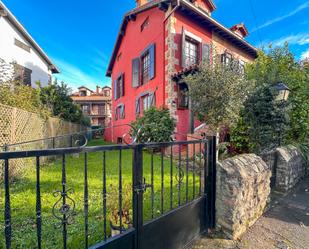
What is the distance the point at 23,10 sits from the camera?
14.0 metres

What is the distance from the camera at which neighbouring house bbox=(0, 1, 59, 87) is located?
1184cm

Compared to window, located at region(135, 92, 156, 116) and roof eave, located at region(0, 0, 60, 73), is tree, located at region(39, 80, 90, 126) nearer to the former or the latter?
roof eave, located at region(0, 0, 60, 73)

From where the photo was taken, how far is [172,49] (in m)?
8.88

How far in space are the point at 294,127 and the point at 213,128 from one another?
293 cm

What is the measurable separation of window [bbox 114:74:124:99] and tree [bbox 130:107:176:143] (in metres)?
7.09

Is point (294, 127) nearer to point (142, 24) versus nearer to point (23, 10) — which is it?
point (142, 24)

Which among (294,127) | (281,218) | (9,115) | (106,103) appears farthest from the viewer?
(106,103)

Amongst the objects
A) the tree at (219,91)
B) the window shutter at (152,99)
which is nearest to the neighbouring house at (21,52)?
the window shutter at (152,99)

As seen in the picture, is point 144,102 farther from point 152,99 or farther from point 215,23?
point 215,23

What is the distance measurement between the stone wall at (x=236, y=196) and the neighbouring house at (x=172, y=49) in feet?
13.8

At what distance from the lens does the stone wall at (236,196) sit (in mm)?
2768

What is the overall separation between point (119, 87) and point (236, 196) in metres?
14.6

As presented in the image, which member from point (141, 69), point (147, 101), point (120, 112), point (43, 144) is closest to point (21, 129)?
A: point (43, 144)

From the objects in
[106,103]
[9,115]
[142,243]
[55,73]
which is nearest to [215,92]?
[142,243]
